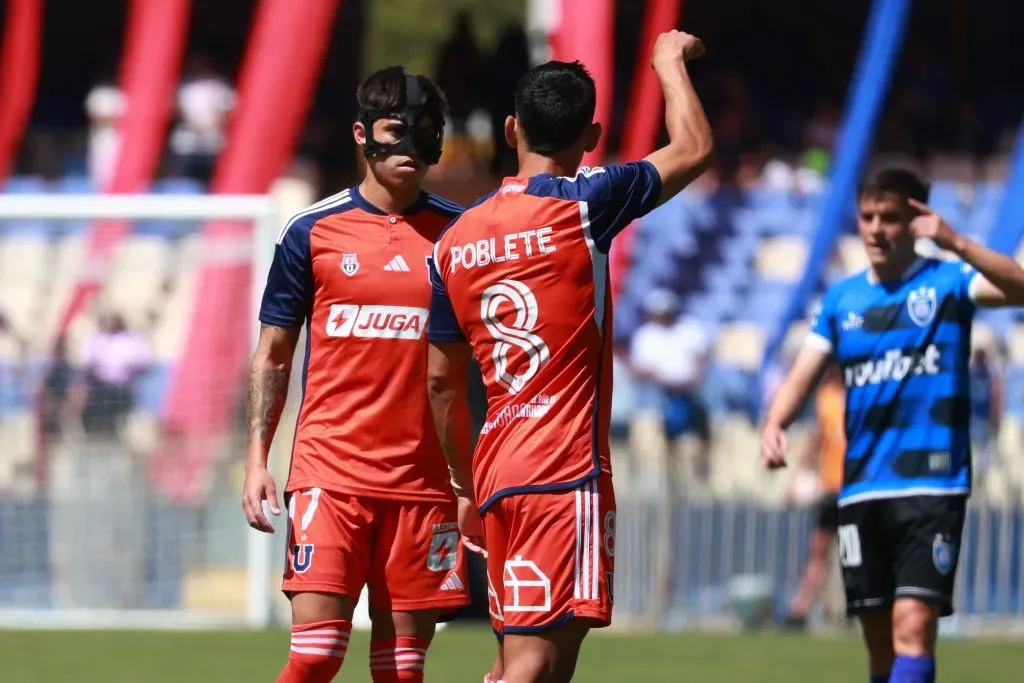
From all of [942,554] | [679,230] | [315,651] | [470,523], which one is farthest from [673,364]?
[315,651]

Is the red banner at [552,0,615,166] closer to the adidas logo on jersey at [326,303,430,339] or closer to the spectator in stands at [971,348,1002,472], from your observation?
the spectator in stands at [971,348,1002,472]

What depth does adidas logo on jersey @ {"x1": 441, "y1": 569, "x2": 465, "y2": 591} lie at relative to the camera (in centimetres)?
627

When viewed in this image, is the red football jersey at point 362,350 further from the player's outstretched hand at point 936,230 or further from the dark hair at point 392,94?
the player's outstretched hand at point 936,230

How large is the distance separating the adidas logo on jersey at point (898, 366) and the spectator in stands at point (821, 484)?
6273 millimetres

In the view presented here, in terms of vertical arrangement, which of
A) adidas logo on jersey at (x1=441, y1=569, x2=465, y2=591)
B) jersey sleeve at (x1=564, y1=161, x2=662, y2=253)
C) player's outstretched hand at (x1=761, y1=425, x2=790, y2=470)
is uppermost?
jersey sleeve at (x1=564, y1=161, x2=662, y2=253)

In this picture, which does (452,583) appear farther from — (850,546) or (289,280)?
(850,546)

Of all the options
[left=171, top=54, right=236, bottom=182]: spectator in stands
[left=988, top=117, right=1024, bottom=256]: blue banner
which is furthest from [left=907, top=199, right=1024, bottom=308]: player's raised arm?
[left=171, top=54, right=236, bottom=182]: spectator in stands

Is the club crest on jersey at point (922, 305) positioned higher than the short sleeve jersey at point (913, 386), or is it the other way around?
the club crest on jersey at point (922, 305)

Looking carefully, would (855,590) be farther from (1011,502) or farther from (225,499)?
(1011,502)

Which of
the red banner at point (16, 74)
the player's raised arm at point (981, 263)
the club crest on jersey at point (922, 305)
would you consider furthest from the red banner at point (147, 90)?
the player's raised arm at point (981, 263)

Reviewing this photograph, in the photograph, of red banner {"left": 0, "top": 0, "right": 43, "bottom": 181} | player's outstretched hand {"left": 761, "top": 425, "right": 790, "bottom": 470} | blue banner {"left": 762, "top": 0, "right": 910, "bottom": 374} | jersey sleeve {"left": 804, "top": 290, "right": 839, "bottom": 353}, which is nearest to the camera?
player's outstretched hand {"left": 761, "top": 425, "right": 790, "bottom": 470}

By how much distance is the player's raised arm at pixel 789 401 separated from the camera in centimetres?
731

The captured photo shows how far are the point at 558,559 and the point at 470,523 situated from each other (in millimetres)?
954

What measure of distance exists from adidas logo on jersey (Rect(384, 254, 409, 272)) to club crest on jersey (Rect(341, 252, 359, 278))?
0.10 meters
